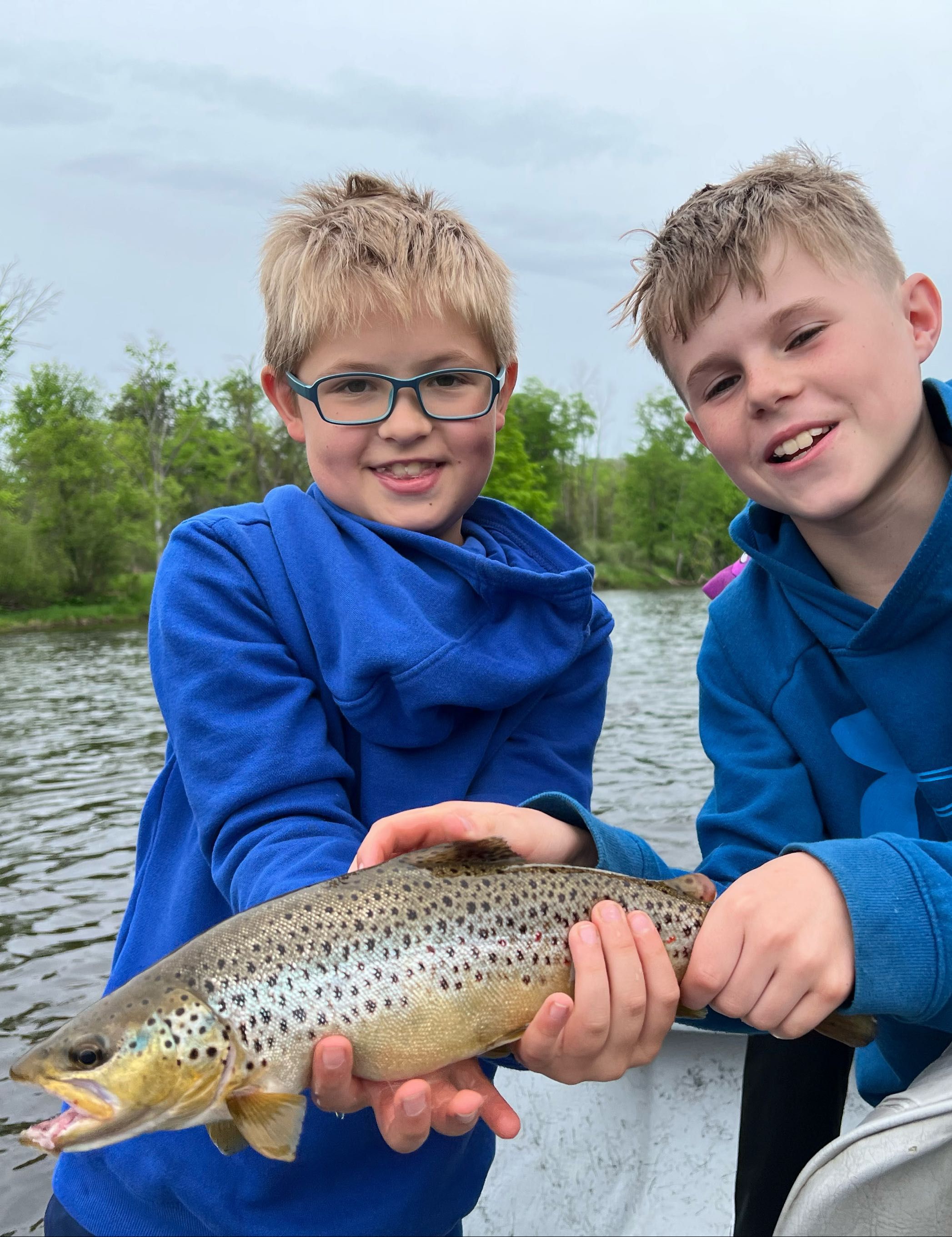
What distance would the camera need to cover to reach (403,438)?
276 cm

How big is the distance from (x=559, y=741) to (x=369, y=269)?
1.43m

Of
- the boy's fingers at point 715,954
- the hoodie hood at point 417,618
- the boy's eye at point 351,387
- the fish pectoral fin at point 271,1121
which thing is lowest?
the fish pectoral fin at point 271,1121

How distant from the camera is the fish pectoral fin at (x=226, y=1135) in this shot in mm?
2020

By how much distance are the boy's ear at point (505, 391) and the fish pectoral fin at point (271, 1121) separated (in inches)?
72.7

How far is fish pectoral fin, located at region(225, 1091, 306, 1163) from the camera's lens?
1.97m

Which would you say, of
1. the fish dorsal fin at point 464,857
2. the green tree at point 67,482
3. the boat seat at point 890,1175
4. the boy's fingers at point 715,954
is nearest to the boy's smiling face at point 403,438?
the fish dorsal fin at point 464,857

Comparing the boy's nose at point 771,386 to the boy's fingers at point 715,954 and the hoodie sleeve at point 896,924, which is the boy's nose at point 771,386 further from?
the boy's fingers at point 715,954

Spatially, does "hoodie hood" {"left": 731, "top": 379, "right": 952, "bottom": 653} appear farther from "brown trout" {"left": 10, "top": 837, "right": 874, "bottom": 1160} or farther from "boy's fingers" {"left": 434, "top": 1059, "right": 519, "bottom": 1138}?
"boy's fingers" {"left": 434, "top": 1059, "right": 519, "bottom": 1138}

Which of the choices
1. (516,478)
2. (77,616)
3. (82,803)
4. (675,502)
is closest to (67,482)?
(77,616)

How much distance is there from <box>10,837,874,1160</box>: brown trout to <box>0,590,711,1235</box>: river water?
385 centimetres

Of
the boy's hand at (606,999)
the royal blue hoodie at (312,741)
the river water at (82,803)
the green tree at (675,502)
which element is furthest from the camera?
the green tree at (675,502)

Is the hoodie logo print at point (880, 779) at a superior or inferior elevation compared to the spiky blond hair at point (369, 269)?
inferior

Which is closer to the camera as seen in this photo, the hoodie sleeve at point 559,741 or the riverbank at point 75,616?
the hoodie sleeve at point 559,741

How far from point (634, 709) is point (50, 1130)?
2044 cm
